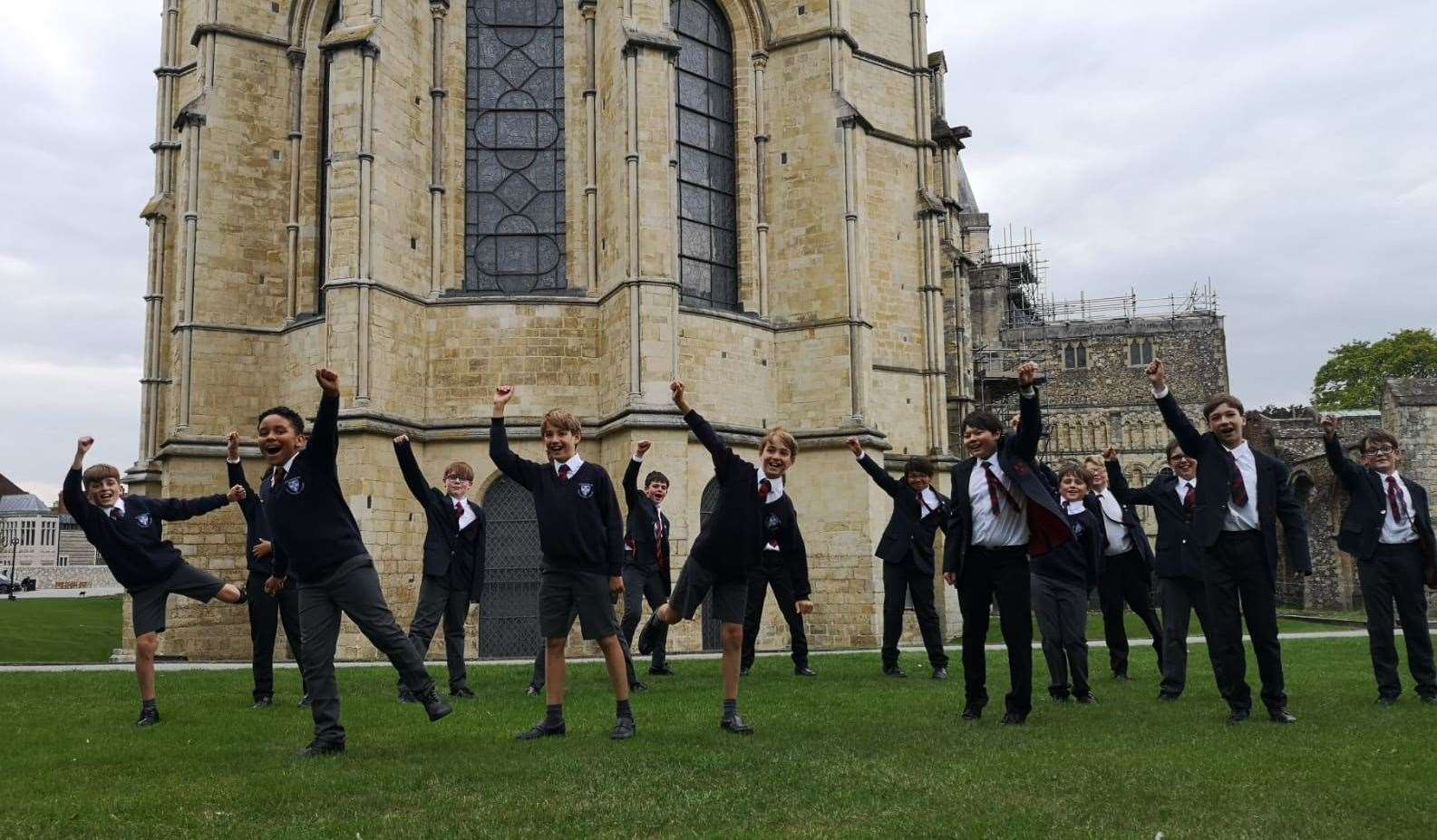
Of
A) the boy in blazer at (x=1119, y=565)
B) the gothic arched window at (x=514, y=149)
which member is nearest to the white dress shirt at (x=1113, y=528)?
the boy in blazer at (x=1119, y=565)

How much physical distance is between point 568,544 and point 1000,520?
259cm

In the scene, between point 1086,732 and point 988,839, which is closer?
point 988,839

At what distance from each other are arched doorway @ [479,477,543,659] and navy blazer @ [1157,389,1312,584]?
12.9 metres

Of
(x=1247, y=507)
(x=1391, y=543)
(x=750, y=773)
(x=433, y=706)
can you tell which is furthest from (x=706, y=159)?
(x=750, y=773)

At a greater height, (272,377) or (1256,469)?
(272,377)

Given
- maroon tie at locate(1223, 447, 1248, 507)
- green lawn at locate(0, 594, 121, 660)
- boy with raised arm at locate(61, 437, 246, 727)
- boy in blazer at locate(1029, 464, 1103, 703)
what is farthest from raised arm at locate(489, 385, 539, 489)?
green lawn at locate(0, 594, 121, 660)

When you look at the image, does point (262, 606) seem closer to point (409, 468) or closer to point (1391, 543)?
point (409, 468)

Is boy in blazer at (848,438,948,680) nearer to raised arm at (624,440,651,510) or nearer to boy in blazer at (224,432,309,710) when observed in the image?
raised arm at (624,440,651,510)

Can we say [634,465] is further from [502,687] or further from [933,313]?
[933,313]

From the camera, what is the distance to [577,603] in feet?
23.1

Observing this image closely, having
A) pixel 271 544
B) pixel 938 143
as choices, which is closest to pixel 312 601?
pixel 271 544

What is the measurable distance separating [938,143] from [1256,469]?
24.7 meters

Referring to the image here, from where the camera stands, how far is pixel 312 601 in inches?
261

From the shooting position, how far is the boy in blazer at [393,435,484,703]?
984cm
